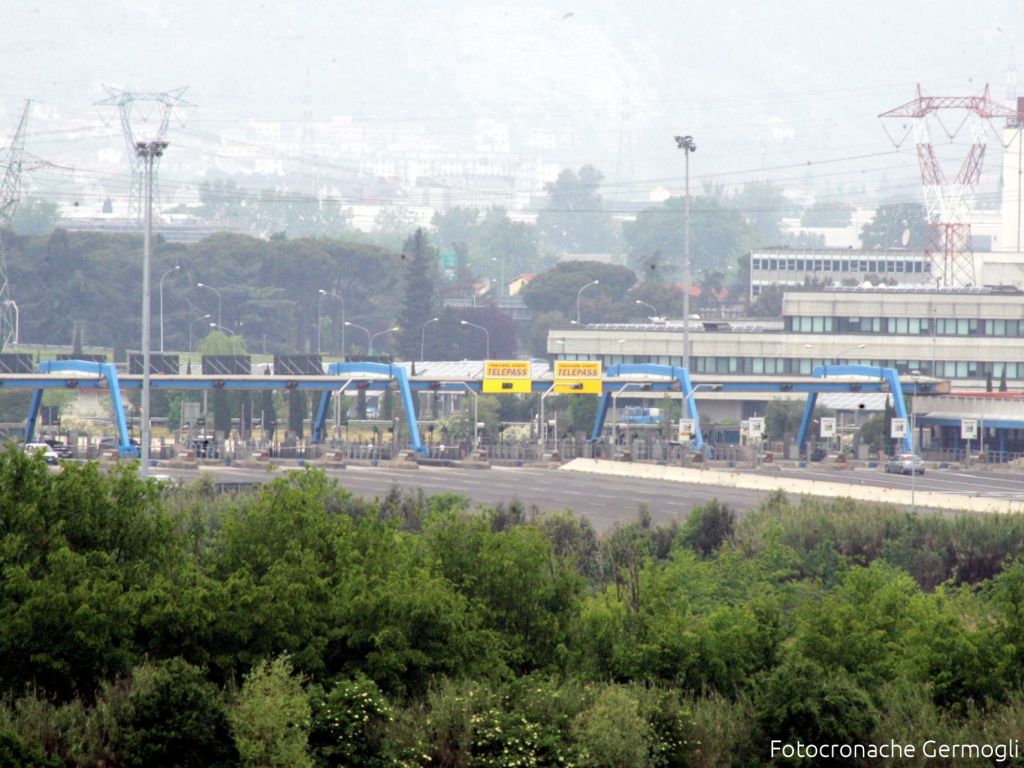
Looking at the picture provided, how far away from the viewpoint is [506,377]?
9194cm

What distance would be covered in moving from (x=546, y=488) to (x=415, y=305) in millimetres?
94531

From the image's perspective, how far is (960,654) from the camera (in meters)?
28.1

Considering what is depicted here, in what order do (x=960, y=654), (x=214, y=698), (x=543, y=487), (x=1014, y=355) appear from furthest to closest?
(x=1014, y=355), (x=543, y=487), (x=960, y=654), (x=214, y=698)

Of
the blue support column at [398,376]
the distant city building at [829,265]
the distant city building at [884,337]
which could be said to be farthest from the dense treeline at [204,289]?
the blue support column at [398,376]

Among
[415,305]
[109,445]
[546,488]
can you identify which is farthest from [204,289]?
[546,488]

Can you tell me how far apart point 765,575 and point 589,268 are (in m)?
143

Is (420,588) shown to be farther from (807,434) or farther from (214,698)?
(807,434)

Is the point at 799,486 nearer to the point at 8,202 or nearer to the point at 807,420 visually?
the point at 807,420

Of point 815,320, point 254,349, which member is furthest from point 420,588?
point 254,349

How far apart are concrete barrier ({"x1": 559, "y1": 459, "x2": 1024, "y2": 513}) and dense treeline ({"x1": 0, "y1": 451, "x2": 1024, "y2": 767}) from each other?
987 inches

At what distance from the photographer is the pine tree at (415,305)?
158 metres

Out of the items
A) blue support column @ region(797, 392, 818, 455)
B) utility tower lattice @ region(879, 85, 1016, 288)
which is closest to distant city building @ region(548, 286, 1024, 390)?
utility tower lattice @ region(879, 85, 1016, 288)

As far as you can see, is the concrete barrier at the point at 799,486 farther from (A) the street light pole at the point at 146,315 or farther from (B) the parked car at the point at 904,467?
(A) the street light pole at the point at 146,315

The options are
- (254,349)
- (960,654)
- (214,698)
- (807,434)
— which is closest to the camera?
(214,698)
